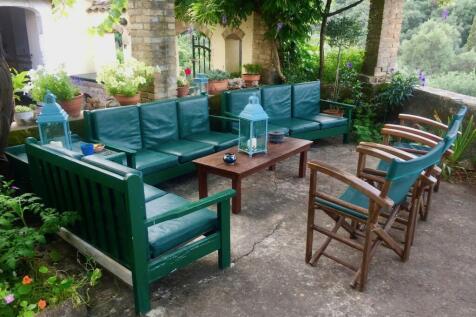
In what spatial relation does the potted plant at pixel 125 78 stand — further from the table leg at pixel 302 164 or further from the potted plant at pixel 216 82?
the table leg at pixel 302 164

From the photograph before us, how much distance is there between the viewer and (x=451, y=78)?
9078mm

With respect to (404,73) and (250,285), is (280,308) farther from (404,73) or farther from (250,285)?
(404,73)

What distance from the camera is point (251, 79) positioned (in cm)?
623

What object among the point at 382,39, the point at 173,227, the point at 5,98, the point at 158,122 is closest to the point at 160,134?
the point at 158,122

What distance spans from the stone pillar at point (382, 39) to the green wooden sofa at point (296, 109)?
94cm

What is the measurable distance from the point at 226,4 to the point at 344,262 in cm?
454

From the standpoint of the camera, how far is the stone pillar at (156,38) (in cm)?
→ 461

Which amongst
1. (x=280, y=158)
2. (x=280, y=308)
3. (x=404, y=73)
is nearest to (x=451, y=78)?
(x=404, y=73)

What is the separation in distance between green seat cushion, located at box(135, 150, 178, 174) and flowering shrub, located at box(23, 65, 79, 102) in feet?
3.13

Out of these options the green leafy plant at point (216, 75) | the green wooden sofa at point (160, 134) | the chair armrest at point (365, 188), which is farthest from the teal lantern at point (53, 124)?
the green leafy plant at point (216, 75)

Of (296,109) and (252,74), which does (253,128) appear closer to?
(296,109)

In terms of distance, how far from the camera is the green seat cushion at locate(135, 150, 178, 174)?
3.82 metres

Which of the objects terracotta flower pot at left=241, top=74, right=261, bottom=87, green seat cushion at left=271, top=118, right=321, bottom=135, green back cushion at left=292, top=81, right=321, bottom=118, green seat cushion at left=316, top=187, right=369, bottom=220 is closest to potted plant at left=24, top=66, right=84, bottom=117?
green seat cushion at left=271, top=118, right=321, bottom=135

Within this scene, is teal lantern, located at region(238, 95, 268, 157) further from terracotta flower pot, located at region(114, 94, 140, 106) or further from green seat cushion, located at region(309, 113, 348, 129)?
green seat cushion, located at region(309, 113, 348, 129)
